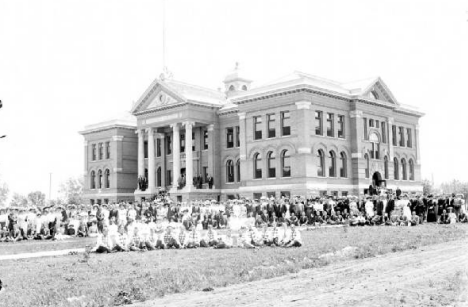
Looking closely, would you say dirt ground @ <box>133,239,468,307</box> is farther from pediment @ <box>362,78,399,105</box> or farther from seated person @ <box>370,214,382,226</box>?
pediment @ <box>362,78,399,105</box>

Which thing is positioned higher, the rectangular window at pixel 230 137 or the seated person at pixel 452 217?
the rectangular window at pixel 230 137

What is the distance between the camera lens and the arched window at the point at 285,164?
161 ft

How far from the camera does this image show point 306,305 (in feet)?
34.2

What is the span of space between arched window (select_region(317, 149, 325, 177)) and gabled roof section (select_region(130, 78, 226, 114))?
42.0 feet

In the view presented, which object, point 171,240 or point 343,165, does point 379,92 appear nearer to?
point 343,165

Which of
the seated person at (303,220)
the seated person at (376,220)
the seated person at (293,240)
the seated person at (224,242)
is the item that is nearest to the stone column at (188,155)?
the seated person at (303,220)

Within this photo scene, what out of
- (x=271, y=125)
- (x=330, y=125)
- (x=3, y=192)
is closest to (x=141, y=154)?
(x=271, y=125)

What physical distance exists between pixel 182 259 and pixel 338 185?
33.5 metres

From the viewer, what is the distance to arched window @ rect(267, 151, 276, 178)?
50.2m

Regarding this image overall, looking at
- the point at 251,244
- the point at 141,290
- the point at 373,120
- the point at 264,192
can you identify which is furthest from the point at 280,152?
the point at 141,290

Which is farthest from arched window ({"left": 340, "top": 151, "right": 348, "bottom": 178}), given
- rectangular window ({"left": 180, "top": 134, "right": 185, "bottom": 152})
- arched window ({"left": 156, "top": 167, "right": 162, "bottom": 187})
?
arched window ({"left": 156, "top": 167, "right": 162, "bottom": 187})

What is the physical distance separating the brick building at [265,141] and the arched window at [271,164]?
0.09m

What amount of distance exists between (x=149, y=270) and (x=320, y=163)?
35.4 metres

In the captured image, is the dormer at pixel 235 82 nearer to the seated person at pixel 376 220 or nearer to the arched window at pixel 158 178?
the arched window at pixel 158 178
